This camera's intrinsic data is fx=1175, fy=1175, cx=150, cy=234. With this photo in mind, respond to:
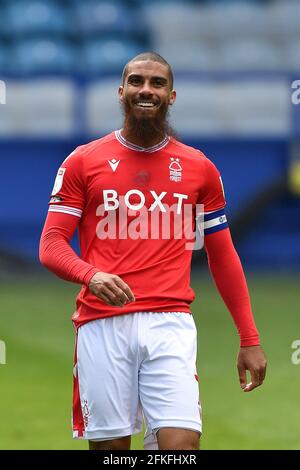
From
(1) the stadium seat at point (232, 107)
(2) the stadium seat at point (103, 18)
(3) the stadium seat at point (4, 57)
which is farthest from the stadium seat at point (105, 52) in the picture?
(1) the stadium seat at point (232, 107)

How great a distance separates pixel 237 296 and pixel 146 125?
933mm

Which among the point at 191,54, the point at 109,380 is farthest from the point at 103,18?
the point at 109,380

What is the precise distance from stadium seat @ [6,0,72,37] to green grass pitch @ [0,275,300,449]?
9.54 m

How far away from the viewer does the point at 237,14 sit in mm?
26406

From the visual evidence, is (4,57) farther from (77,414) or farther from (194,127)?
(77,414)

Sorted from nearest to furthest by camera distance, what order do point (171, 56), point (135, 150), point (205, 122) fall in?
1. point (135, 150)
2. point (205, 122)
3. point (171, 56)

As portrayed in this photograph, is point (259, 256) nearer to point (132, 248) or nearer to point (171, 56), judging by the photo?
point (171, 56)

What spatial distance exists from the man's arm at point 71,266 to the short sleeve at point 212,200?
64cm

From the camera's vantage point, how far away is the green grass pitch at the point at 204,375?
8.36 meters

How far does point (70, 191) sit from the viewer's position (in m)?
5.42
